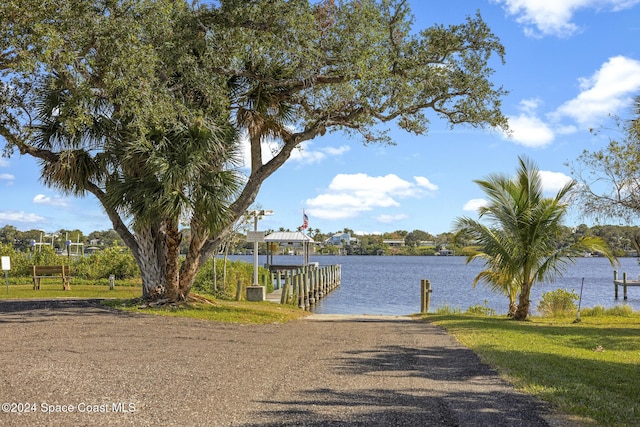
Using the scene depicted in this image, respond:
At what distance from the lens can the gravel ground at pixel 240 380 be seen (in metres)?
5.46

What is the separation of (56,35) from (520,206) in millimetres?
12859

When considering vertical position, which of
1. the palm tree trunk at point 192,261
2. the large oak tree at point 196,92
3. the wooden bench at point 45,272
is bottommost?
the wooden bench at point 45,272

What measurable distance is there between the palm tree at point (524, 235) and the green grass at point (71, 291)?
38.2 feet

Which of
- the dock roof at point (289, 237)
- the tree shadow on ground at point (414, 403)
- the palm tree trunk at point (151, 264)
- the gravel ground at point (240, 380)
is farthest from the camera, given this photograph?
the dock roof at point (289, 237)

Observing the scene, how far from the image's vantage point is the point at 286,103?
55.6 feet

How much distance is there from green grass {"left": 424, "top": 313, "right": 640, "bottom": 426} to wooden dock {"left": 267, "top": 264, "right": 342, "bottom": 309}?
8.54m

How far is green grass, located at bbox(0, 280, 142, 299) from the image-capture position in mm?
19981

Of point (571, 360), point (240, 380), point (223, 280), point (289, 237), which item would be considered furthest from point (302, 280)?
point (240, 380)

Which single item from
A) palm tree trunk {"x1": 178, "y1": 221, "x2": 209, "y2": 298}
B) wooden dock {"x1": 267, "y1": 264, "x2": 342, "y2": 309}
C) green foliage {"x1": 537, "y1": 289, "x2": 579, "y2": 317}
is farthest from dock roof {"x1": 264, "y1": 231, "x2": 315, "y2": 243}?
palm tree trunk {"x1": 178, "y1": 221, "x2": 209, "y2": 298}

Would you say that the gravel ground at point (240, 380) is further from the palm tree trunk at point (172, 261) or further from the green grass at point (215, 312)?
the palm tree trunk at point (172, 261)

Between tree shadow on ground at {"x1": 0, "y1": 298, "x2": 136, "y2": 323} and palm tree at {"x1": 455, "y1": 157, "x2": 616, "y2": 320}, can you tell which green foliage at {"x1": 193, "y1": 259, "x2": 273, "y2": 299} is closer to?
tree shadow on ground at {"x1": 0, "y1": 298, "x2": 136, "y2": 323}

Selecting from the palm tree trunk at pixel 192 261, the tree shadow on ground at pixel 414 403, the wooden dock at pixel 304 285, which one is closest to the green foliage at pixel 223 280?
the wooden dock at pixel 304 285

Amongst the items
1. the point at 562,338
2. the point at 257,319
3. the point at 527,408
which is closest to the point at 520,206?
the point at 562,338

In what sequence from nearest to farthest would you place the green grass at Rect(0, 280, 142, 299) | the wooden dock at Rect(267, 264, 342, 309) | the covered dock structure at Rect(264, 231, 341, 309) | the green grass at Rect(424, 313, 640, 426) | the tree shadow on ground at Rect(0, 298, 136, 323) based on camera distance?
the green grass at Rect(424, 313, 640, 426), the tree shadow on ground at Rect(0, 298, 136, 323), the green grass at Rect(0, 280, 142, 299), the wooden dock at Rect(267, 264, 342, 309), the covered dock structure at Rect(264, 231, 341, 309)
